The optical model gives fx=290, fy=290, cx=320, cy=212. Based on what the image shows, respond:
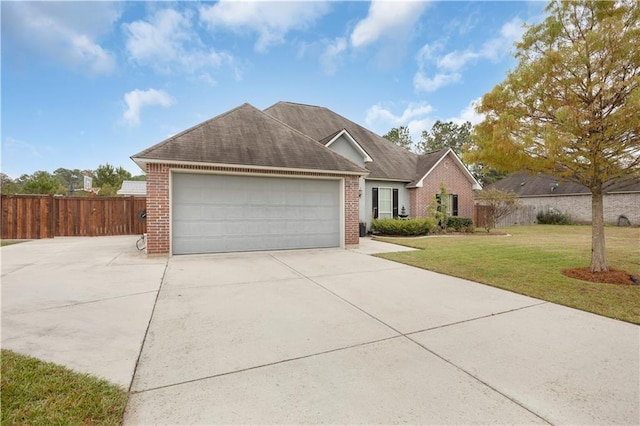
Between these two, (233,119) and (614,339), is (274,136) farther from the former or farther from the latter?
(614,339)

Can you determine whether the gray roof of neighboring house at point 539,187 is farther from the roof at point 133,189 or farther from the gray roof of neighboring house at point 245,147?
the roof at point 133,189

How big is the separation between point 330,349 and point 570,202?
31815mm

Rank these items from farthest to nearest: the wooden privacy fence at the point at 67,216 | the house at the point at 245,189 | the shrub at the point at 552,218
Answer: the shrub at the point at 552,218
the wooden privacy fence at the point at 67,216
the house at the point at 245,189

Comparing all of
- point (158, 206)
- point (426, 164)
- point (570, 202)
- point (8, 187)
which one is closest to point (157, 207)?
point (158, 206)

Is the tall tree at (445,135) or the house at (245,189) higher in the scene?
the tall tree at (445,135)

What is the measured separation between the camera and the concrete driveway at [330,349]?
2.21 meters

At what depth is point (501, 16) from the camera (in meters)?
10.6

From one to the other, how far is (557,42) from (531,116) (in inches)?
66.7

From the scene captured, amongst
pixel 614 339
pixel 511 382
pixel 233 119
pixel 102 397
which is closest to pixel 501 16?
pixel 233 119

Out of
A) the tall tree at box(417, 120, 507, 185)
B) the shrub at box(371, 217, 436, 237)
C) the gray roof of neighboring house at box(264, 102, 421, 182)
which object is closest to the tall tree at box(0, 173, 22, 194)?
the gray roof of neighboring house at box(264, 102, 421, 182)

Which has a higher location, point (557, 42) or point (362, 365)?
point (557, 42)

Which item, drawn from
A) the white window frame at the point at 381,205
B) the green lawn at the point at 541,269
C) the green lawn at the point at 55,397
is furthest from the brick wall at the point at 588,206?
the green lawn at the point at 55,397

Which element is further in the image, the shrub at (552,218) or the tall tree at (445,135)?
the tall tree at (445,135)

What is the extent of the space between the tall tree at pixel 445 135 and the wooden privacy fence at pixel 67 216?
37037 mm
